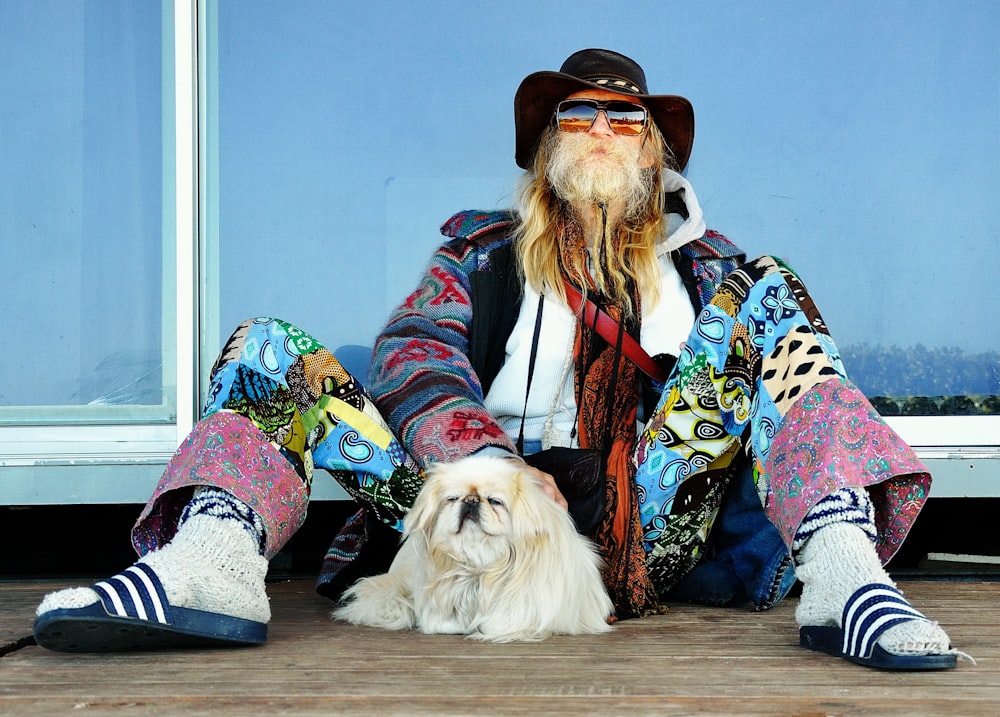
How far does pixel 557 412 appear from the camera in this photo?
2781mm

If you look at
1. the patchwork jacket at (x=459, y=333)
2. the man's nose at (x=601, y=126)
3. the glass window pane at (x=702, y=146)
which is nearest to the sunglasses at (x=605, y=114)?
the man's nose at (x=601, y=126)

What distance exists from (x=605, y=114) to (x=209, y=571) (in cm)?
161

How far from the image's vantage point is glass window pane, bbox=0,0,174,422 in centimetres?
368

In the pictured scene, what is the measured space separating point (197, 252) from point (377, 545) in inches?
53.4

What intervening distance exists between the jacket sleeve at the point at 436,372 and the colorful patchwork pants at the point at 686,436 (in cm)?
8

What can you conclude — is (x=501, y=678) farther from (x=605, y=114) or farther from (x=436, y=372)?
(x=605, y=114)

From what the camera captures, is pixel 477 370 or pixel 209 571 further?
pixel 477 370

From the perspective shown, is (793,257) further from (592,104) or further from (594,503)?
(594,503)

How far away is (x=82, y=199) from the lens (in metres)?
3.71

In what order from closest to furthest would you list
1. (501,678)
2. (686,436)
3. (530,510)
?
(501,678), (530,510), (686,436)

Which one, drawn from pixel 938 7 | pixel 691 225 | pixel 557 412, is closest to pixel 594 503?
pixel 557 412

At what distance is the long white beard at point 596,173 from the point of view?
2.98 metres

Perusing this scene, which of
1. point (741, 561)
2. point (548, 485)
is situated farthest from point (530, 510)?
point (741, 561)

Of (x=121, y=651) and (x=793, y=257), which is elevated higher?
(x=793, y=257)
